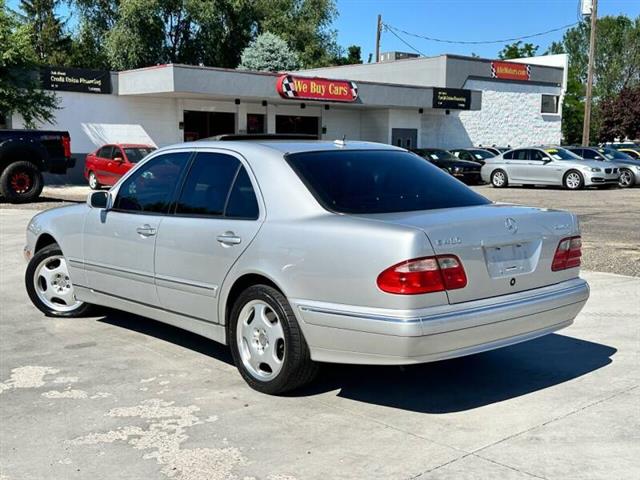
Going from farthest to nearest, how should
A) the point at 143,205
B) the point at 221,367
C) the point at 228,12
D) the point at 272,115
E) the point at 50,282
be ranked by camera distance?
the point at 228,12, the point at 272,115, the point at 50,282, the point at 143,205, the point at 221,367

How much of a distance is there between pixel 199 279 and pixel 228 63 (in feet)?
139

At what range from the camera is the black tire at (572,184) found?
86.4 ft

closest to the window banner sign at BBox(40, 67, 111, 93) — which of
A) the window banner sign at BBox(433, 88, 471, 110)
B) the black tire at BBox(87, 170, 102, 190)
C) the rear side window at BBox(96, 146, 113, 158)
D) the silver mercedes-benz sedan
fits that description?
the rear side window at BBox(96, 146, 113, 158)

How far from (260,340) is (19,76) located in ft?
75.1

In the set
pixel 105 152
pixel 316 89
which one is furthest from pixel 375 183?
pixel 316 89

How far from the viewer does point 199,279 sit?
200 inches

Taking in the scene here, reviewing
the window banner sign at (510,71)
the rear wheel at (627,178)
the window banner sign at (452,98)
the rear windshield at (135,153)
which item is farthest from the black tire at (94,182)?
the window banner sign at (510,71)

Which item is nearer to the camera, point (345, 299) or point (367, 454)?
point (367, 454)

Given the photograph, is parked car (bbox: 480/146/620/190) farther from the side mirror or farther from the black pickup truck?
the side mirror

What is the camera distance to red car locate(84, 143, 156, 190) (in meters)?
24.3

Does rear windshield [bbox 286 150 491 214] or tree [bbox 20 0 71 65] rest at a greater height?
tree [bbox 20 0 71 65]

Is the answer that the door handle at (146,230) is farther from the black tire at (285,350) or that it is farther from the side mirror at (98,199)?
the black tire at (285,350)

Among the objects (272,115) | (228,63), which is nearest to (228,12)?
(228,63)

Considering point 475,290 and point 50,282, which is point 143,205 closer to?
point 50,282
